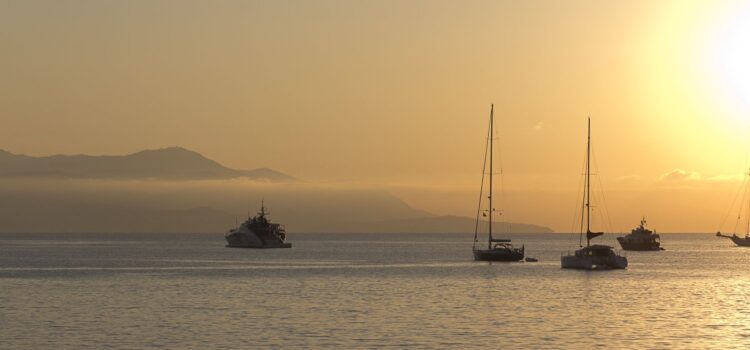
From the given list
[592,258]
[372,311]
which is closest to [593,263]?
[592,258]

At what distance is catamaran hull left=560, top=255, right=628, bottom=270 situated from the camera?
14325 cm

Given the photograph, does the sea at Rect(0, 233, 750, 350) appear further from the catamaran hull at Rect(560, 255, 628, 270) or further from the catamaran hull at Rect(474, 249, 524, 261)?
the catamaran hull at Rect(474, 249, 524, 261)

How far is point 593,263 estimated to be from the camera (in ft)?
470

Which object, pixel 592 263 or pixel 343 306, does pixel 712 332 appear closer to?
pixel 343 306

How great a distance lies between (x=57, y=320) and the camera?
248ft

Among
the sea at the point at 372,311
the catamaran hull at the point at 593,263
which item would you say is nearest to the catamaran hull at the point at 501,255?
the catamaran hull at the point at 593,263

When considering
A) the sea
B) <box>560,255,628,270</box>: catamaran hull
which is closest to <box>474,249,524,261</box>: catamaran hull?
<box>560,255,628,270</box>: catamaran hull

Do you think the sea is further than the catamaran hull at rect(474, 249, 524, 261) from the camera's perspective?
No

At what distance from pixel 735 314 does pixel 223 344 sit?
40133 mm

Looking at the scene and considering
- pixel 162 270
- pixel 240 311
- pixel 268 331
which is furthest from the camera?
pixel 162 270

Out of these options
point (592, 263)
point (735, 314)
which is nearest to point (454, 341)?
point (735, 314)

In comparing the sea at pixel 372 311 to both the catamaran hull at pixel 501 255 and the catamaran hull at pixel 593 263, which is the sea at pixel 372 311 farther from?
the catamaran hull at pixel 501 255

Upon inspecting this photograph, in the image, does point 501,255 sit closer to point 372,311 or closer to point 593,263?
point 593,263

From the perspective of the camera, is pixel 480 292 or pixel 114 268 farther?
pixel 114 268
